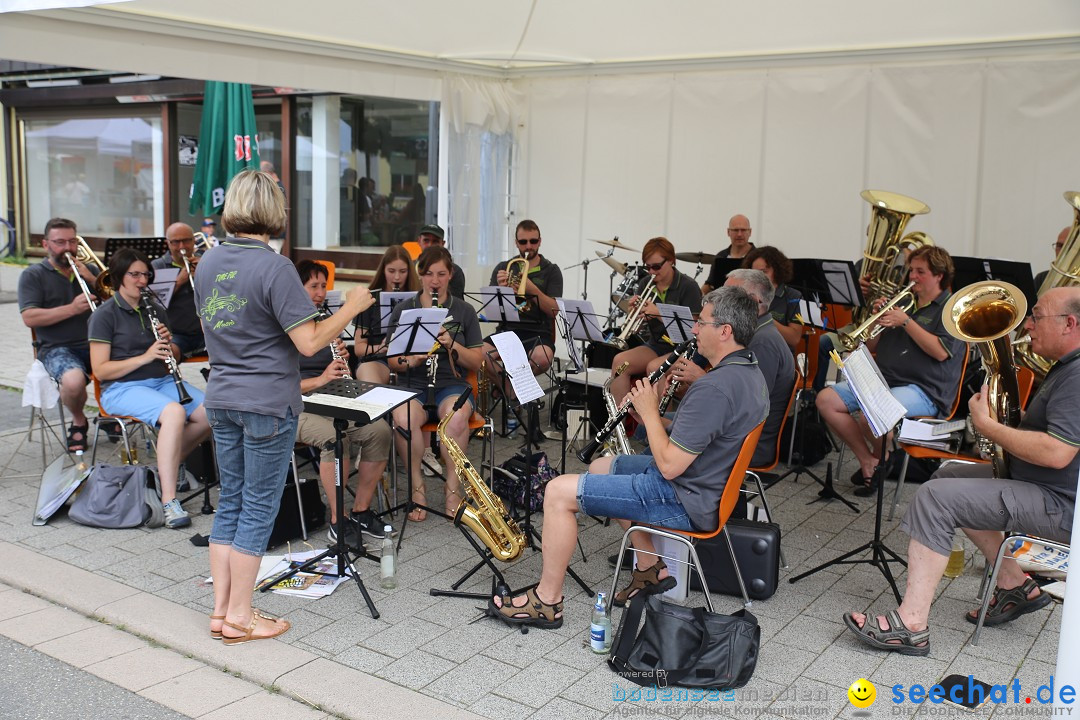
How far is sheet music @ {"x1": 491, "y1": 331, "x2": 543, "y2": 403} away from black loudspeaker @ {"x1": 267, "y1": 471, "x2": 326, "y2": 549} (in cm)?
134

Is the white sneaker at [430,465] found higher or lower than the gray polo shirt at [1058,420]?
lower

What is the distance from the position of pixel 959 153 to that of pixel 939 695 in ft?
15.6

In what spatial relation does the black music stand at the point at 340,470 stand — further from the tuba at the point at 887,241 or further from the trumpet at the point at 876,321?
the tuba at the point at 887,241

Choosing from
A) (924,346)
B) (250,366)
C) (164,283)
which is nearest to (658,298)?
(924,346)

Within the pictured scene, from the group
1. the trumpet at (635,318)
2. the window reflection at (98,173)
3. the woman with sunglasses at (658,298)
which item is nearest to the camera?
the trumpet at (635,318)

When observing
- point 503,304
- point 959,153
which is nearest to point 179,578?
point 503,304

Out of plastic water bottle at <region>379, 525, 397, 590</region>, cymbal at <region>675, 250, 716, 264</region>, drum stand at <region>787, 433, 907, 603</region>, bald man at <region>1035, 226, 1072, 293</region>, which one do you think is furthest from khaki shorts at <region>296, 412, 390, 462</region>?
bald man at <region>1035, 226, 1072, 293</region>

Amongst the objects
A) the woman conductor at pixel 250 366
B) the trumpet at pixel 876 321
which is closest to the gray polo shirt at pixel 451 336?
the woman conductor at pixel 250 366

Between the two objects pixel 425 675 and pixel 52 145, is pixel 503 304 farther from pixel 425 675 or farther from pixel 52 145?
pixel 52 145

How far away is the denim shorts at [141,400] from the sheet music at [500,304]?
74.8 inches

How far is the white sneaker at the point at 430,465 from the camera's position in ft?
19.0

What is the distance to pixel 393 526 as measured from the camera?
4949 millimetres

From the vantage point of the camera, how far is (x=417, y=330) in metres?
4.81

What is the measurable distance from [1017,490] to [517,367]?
2.07 metres
